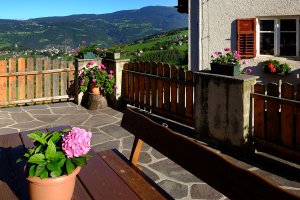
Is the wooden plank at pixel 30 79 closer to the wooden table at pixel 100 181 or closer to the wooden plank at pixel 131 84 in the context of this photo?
the wooden plank at pixel 131 84

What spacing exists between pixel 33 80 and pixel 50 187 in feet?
26.5

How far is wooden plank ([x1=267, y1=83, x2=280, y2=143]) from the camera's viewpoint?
17.2ft

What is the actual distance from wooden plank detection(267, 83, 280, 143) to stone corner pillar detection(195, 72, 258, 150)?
0.32m

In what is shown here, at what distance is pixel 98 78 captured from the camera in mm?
8922

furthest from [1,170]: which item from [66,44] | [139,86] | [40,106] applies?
[66,44]

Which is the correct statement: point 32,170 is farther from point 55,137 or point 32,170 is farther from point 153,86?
point 153,86

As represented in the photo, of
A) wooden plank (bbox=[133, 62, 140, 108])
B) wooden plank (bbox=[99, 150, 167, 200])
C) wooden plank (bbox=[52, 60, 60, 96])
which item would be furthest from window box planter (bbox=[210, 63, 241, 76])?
wooden plank (bbox=[52, 60, 60, 96])

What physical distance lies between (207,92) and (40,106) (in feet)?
17.4

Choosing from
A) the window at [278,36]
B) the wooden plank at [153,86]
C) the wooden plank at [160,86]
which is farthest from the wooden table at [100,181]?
the window at [278,36]

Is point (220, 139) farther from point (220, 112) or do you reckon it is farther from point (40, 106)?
point (40, 106)

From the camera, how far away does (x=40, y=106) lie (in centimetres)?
952

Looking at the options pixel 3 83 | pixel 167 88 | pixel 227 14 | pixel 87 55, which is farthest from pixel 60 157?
pixel 227 14

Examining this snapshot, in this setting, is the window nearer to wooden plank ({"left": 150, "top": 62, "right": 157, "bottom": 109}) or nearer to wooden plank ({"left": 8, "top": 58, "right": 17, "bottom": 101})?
wooden plank ({"left": 150, "top": 62, "right": 157, "bottom": 109})

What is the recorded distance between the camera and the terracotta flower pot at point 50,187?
82.4 inches
